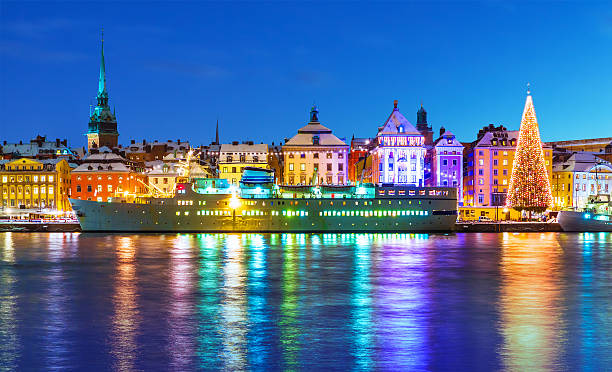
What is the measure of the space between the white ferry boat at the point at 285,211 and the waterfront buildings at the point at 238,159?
59.7 feet

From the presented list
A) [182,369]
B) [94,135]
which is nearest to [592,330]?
[182,369]

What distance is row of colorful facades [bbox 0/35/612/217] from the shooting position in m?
100

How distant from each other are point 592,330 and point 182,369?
46.5 ft

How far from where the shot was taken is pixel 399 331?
24453mm

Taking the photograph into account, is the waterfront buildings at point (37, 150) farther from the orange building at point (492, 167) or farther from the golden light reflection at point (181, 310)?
the golden light reflection at point (181, 310)

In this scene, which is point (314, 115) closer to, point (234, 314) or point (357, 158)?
point (357, 158)

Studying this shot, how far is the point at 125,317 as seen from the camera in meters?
27.1

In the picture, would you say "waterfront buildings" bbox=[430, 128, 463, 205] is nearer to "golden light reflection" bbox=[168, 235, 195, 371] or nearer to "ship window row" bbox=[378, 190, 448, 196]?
"ship window row" bbox=[378, 190, 448, 196]

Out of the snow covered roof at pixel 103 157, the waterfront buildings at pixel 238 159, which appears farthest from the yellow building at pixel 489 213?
the snow covered roof at pixel 103 157

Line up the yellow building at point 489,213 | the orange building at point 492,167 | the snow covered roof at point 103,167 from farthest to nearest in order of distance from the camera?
the snow covered roof at point 103,167, the orange building at point 492,167, the yellow building at point 489,213

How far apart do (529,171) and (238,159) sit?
4208cm

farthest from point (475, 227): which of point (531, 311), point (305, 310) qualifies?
point (305, 310)

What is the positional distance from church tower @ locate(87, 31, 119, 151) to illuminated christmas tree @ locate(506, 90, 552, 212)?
98455 millimetres

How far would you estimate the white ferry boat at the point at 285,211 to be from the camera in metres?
81.6
